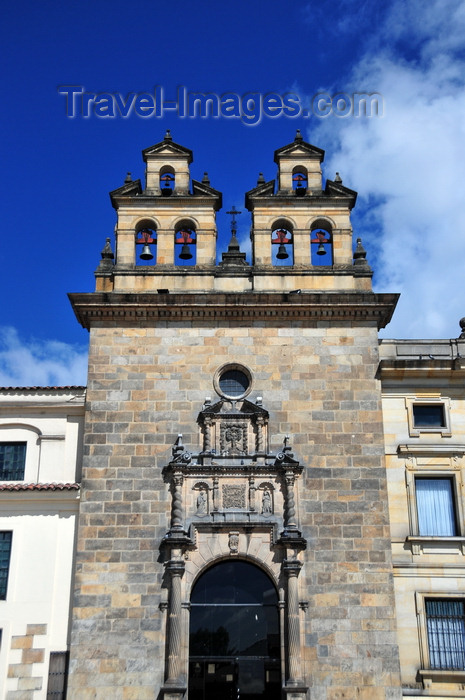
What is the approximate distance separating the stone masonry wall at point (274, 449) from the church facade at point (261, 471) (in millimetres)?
45

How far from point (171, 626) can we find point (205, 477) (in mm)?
3396

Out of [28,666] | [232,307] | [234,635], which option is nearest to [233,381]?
[232,307]

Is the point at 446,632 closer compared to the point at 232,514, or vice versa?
the point at 446,632

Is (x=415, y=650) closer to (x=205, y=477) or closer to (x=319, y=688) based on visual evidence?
(x=319, y=688)

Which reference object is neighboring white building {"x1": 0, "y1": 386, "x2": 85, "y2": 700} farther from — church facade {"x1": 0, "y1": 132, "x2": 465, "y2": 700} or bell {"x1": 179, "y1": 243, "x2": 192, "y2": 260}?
bell {"x1": 179, "y1": 243, "x2": 192, "y2": 260}

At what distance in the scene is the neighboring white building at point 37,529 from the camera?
1870 cm

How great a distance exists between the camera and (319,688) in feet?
59.7

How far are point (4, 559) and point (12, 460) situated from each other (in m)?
2.47

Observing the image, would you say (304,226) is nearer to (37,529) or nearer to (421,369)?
(421,369)

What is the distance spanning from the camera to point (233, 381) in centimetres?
2100

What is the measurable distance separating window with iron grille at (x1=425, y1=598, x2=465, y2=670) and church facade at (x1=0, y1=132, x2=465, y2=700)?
0.04m

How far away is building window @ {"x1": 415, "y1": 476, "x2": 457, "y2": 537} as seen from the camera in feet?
65.6

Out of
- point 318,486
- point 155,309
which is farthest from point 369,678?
point 155,309

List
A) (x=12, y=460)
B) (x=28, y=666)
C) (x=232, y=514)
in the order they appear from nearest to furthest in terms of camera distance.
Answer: (x=28, y=666)
(x=232, y=514)
(x=12, y=460)
